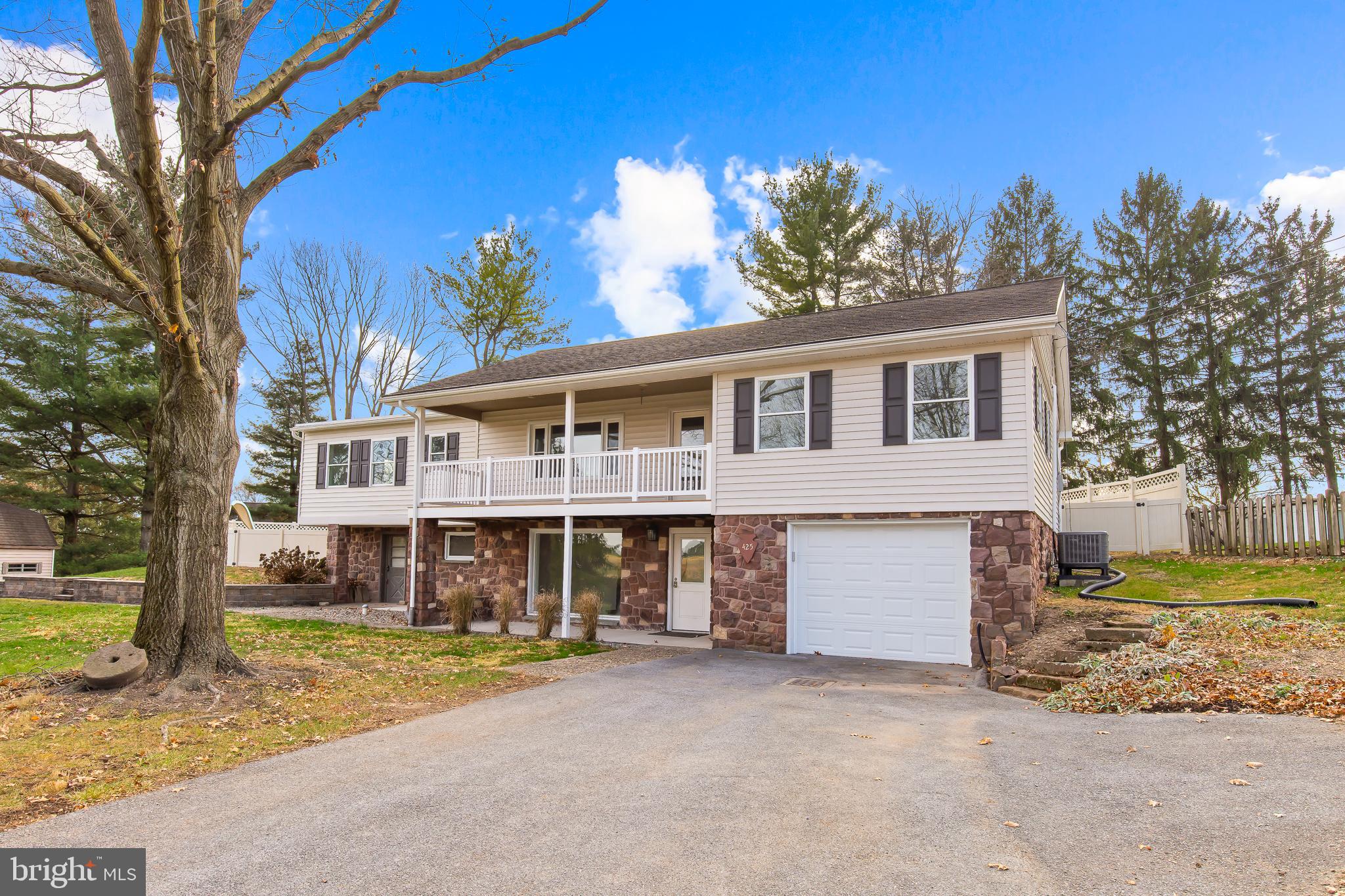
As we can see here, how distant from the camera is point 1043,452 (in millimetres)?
12406

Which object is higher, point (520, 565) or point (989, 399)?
point (989, 399)

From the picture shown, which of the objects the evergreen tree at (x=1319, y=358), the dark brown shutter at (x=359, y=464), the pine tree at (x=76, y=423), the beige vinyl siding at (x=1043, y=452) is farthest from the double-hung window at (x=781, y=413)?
the pine tree at (x=76, y=423)

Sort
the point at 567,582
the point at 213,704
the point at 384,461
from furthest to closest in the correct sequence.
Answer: the point at 384,461
the point at 567,582
the point at 213,704

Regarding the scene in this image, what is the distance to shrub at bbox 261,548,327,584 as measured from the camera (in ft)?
66.4

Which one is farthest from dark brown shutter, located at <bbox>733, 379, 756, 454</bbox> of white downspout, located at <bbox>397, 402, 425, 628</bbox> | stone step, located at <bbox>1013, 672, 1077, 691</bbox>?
white downspout, located at <bbox>397, 402, 425, 628</bbox>

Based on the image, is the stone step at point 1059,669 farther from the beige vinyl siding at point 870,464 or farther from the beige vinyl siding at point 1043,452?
the beige vinyl siding at point 1043,452

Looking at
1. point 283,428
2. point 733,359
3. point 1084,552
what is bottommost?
point 1084,552

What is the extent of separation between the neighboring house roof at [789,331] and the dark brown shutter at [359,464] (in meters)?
4.13

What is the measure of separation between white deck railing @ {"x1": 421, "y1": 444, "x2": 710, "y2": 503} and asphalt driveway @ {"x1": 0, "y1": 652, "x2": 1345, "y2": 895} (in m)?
6.14

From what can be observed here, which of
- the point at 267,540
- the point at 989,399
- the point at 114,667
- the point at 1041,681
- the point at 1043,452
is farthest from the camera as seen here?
the point at 267,540

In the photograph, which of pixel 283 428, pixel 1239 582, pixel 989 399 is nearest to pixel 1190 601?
pixel 1239 582

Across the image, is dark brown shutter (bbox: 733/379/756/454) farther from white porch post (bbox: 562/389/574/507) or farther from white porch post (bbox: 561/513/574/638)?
white porch post (bbox: 561/513/574/638)

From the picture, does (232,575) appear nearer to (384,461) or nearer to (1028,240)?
(384,461)

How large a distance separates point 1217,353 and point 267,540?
100.0 feet
